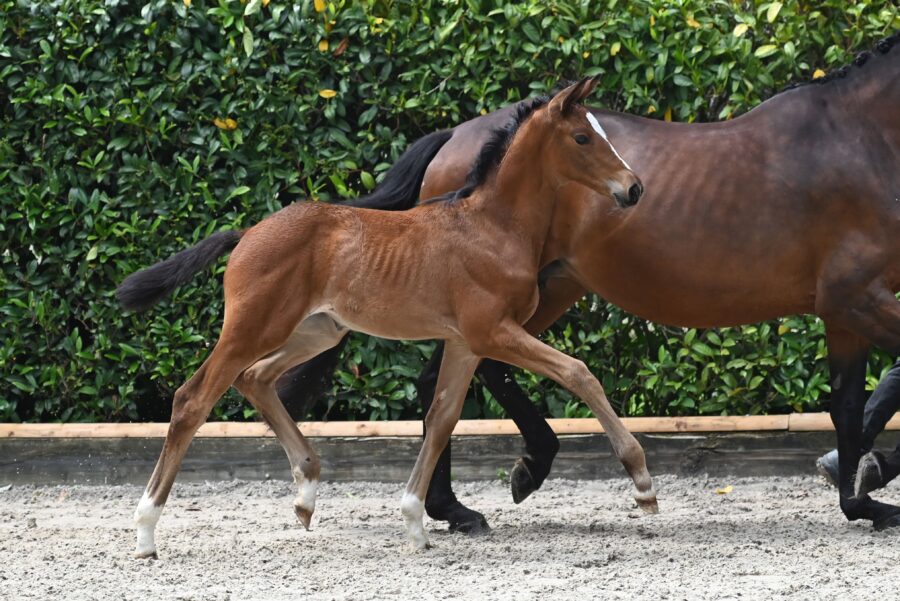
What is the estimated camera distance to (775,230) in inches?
213

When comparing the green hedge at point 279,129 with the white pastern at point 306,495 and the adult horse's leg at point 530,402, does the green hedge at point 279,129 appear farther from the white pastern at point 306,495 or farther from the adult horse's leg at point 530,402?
the white pastern at point 306,495

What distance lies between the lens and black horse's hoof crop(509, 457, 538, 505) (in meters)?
5.84

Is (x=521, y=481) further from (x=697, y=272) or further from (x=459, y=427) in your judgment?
(x=697, y=272)

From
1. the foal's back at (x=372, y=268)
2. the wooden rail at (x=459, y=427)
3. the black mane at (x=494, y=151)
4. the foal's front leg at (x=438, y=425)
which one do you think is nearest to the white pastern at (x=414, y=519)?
the foal's front leg at (x=438, y=425)

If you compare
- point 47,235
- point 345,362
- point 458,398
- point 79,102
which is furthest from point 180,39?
point 458,398

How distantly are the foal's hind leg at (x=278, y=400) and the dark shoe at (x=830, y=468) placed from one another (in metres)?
2.30

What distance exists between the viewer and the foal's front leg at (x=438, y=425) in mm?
5117

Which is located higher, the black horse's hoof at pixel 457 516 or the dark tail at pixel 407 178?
the dark tail at pixel 407 178

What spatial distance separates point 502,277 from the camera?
4926mm

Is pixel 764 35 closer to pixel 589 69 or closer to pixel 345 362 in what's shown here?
pixel 589 69

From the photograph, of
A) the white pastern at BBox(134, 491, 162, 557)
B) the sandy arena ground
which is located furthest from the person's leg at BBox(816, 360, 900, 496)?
the white pastern at BBox(134, 491, 162, 557)

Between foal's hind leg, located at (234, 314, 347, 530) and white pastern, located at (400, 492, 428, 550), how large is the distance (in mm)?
389

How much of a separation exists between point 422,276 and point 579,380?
2.40 feet

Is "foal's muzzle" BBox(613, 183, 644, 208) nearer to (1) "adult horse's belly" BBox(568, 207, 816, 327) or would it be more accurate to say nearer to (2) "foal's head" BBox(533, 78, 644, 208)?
(2) "foal's head" BBox(533, 78, 644, 208)
